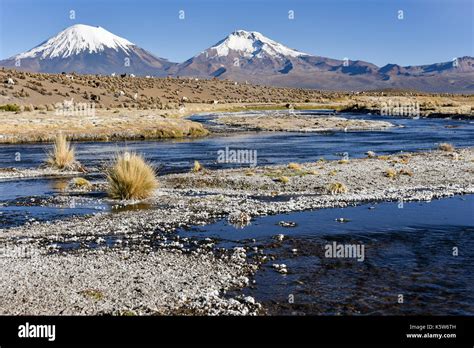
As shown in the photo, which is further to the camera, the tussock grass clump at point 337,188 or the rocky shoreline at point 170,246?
the tussock grass clump at point 337,188

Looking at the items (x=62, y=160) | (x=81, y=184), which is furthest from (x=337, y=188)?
(x=62, y=160)

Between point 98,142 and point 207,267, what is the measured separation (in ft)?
112

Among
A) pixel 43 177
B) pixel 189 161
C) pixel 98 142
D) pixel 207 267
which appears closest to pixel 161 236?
pixel 207 267

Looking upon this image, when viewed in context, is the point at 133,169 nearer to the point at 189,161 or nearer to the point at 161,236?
the point at 161,236

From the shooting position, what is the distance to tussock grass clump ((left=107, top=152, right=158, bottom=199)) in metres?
19.0

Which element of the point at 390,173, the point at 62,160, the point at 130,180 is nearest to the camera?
the point at 130,180

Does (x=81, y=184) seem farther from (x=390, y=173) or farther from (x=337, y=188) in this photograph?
(x=390, y=173)

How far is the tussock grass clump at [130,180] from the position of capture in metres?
19.0

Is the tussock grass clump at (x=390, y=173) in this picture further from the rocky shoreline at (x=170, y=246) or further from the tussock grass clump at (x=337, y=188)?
the tussock grass clump at (x=337, y=188)

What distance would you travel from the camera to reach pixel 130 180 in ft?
62.3

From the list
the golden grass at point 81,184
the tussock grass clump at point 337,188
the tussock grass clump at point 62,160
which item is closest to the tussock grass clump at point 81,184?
the golden grass at point 81,184

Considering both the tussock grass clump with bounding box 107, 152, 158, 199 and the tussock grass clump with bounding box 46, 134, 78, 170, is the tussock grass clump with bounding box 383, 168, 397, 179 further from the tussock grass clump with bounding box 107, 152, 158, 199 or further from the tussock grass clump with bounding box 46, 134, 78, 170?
the tussock grass clump with bounding box 46, 134, 78, 170

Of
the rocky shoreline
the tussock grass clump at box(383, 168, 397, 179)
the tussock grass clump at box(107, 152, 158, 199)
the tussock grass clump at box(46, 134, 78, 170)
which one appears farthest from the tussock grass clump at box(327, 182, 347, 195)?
the tussock grass clump at box(46, 134, 78, 170)

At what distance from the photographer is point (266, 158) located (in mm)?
32625
